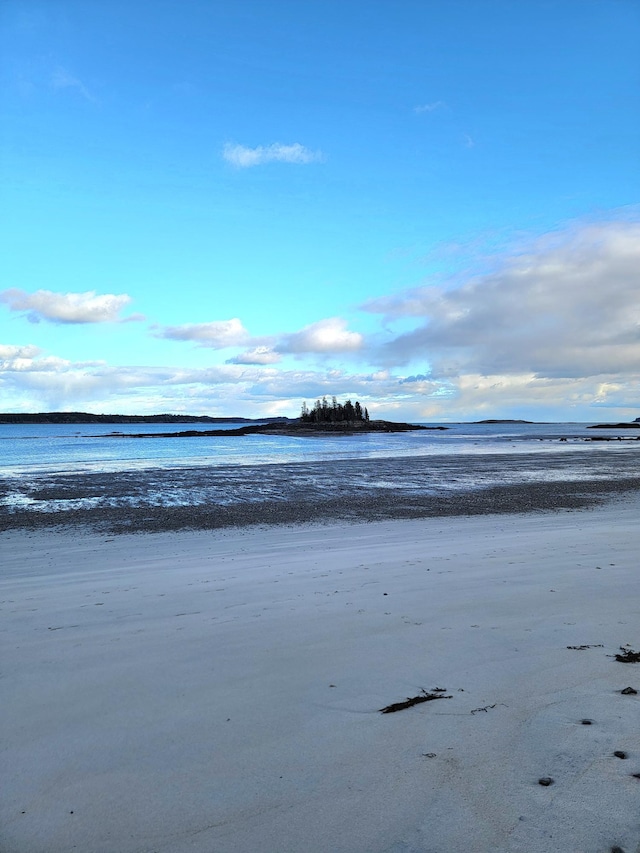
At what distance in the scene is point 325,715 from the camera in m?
3.24

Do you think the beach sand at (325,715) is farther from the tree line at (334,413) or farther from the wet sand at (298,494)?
the tree line at (334,413)

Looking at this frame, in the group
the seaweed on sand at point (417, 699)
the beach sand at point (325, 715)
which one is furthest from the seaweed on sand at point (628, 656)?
the seaweed on sand at point (417, 699)

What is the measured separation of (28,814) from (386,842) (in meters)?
1.67

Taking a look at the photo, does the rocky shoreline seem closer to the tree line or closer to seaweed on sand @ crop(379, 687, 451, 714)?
seaweed on sand @ crop(379, 687, 451, 714)

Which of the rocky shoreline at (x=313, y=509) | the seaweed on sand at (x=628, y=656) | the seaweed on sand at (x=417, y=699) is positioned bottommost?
the rocky shoreline at (x=313, y=509)

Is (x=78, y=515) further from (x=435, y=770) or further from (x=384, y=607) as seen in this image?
(x=435, y=770)

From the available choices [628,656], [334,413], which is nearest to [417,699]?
[628,656]

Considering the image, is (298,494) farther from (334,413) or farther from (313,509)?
(334,413)

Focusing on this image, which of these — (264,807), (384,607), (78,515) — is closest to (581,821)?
(264,807)

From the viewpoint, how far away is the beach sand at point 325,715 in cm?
238

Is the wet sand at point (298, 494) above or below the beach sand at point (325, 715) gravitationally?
below

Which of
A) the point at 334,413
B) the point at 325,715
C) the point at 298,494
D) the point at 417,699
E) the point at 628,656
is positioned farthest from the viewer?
the point at 334,413

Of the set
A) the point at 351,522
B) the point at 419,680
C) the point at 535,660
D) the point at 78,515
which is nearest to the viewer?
the point at 419,680

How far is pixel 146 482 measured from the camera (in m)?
22.8
